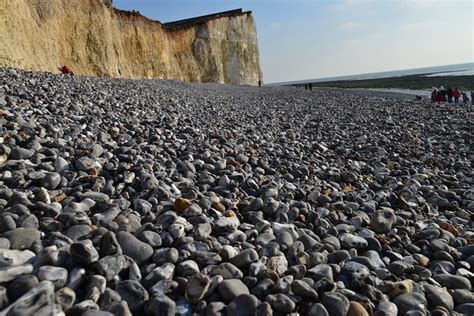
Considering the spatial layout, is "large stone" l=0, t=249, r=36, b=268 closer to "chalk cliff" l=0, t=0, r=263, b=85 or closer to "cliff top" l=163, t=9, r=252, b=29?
"chalk cliff" l=0, t=0, r=263, b=85

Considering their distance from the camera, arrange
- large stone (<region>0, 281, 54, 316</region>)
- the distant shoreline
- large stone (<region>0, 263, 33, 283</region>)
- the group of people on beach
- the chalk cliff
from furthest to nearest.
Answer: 1. the distant shoreline
2. the group of people on beach
3. the chalk cliff
4. large stone (<region>0, 263, 33, 283</region>)
5. large stone (<region>0, 281, 54, 316</region>)

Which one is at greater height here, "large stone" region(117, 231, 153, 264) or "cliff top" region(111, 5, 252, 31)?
"cliff top" region(111, 5, 252, 31)

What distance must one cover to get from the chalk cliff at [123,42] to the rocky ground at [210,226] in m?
9.73

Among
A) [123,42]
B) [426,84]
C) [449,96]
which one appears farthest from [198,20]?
[426,84]

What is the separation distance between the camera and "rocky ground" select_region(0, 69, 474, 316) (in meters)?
1.43

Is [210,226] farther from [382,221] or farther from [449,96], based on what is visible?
[449,96]

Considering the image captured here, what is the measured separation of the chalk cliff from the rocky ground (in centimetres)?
973

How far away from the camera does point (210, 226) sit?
2031 millimetres

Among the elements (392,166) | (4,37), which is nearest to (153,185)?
(392,166)

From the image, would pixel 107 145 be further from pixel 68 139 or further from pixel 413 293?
pixel 413 293

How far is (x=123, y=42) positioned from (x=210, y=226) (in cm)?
2518

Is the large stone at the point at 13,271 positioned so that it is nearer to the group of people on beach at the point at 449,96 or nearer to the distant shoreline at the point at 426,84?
the group of people on beach at the point at 449,96

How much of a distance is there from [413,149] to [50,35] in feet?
54.8

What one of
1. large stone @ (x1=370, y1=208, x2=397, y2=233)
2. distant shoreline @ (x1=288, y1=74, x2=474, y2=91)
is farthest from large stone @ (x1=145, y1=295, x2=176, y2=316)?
distant shoreline @ (x1=288, y1=74, x2=474, y2=91)
